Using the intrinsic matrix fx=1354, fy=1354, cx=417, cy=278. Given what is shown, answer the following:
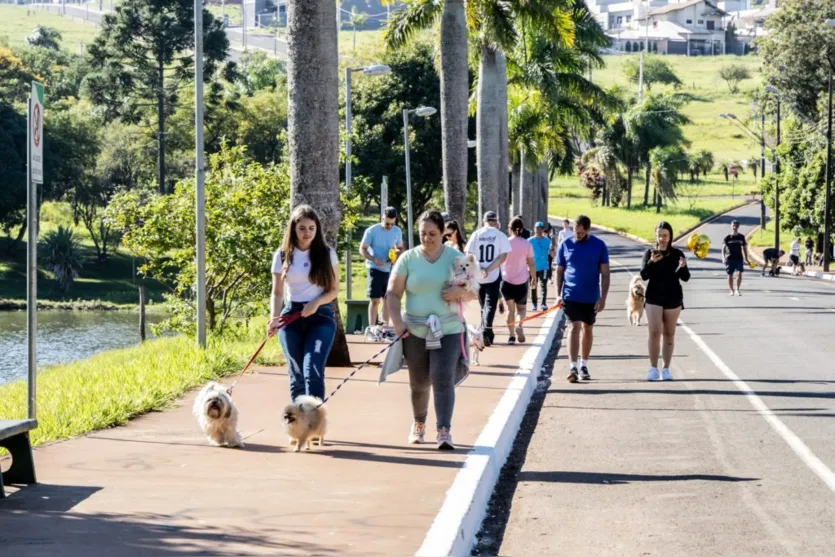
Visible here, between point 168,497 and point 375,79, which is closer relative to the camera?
point 168,497

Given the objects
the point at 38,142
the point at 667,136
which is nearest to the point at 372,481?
the point at 38,142

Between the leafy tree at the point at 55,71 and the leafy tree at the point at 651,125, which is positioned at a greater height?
the leafy tree at the point at 55,71

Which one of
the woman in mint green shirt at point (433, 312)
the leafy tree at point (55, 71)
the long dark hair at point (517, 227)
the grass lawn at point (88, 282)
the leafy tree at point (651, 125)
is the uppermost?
the leafy tree at point (55, 71)

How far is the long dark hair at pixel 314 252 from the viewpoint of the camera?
10.4 meters

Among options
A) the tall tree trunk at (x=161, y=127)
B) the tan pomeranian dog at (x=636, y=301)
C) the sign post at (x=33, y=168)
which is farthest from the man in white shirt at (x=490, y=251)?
A: the tall tree trunk at (x=161, y=127)

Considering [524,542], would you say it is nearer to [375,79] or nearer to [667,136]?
[375,79]

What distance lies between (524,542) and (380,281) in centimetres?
1248

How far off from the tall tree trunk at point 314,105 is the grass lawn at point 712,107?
101m

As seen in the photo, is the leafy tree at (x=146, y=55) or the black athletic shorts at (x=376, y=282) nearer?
the black athletic shorts at (x=376, y=282)

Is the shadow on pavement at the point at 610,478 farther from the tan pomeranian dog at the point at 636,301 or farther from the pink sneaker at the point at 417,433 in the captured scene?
the tan pomeranian dog at the point at 636,301

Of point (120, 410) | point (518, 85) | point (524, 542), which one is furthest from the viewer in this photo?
point (518, 85)

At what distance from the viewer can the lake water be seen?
121 feet

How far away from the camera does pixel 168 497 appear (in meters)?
8.34

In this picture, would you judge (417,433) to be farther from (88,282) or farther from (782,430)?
(88,282)
